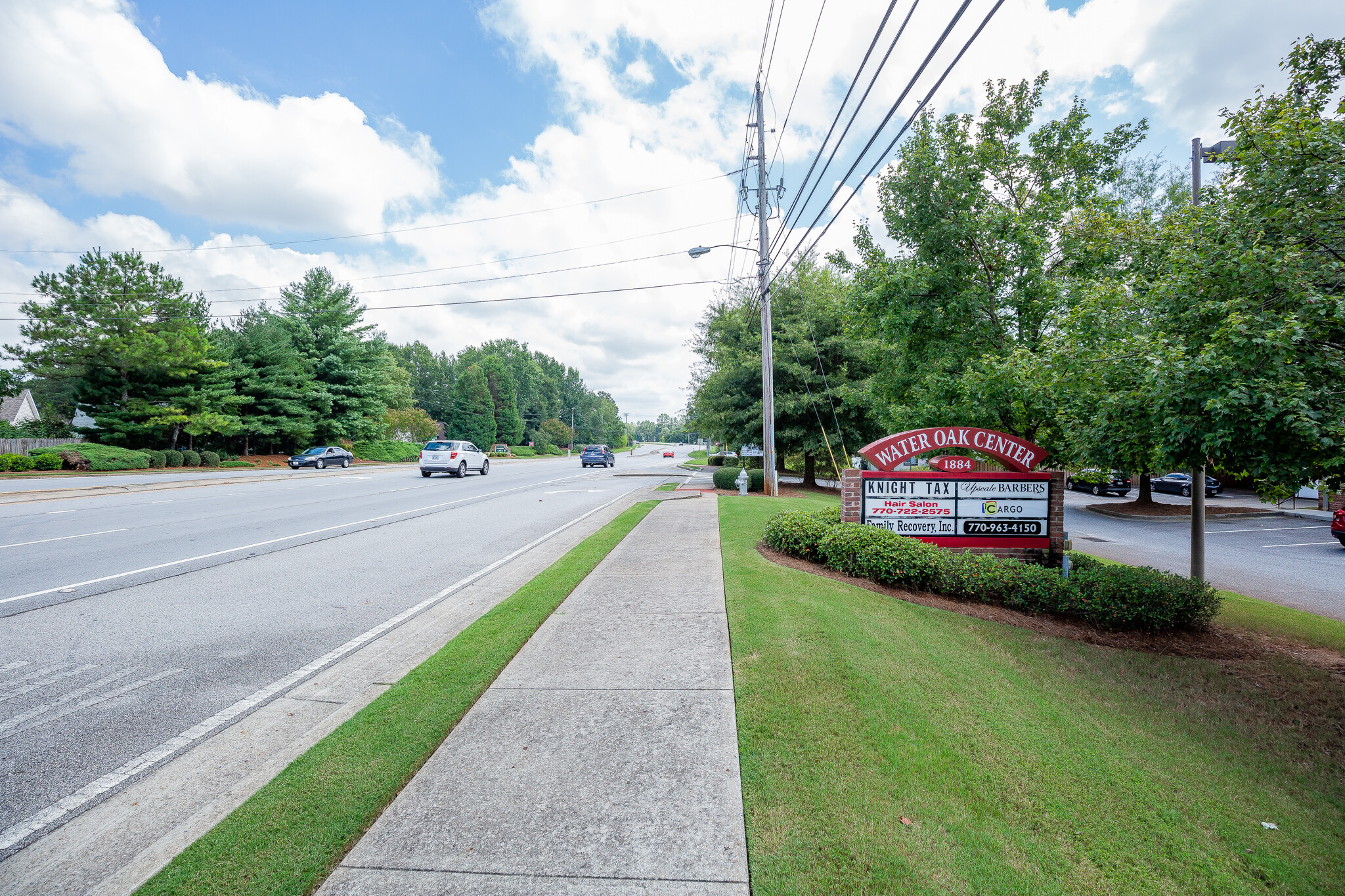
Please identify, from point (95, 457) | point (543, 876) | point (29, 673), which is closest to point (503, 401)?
point (95, 457)

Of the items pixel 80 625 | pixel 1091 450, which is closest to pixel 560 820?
pixel 80 625

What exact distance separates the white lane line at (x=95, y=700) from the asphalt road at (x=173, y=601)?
0.05 feet

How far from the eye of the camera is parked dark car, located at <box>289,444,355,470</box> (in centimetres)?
3662

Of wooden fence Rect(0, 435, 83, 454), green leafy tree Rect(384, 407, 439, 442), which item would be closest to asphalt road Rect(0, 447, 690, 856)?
wooden fence Rect(0, 435, 83, 454)

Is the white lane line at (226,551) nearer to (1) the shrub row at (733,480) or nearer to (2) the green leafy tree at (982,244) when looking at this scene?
(1) the shrub row at (733,480)

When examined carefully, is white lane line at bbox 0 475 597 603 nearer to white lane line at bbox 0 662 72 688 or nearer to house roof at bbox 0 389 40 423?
white lane line at bbox 0 662 72 688

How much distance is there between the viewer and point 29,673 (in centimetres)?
460

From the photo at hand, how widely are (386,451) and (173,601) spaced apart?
46.0 metres

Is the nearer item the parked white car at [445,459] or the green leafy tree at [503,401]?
the parked white car at [445,459]

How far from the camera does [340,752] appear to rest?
11.1 feet

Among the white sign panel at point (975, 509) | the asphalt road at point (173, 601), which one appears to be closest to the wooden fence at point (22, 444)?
the asphalt road at point (173, 601)

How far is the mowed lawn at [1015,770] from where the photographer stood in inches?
103

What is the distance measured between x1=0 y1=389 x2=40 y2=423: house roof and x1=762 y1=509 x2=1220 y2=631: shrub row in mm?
76171

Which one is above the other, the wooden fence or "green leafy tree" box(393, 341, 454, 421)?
"green leafy tree" box(393, 341, 454, 421)
